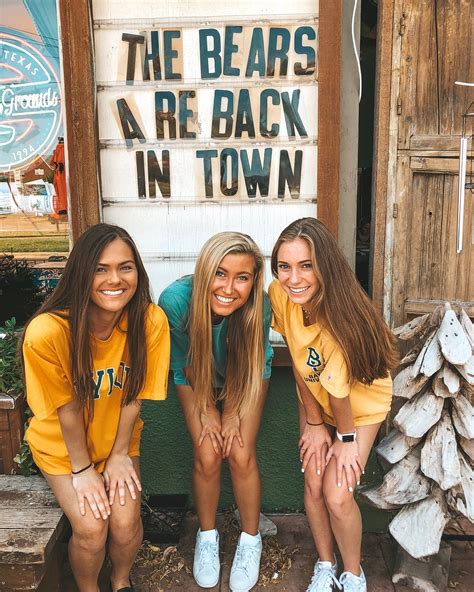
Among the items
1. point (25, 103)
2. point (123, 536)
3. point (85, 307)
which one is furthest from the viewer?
point (25, 103)

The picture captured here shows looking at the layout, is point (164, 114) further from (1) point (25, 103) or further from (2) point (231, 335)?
(2) point (231, 335)

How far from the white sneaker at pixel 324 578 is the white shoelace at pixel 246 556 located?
0.27m

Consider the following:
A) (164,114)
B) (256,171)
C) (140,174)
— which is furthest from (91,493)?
(164,114)

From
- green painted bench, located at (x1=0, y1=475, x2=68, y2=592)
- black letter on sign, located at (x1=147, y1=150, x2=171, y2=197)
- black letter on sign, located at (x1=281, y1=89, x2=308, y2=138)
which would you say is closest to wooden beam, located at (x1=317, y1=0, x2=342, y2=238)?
black letter on sign, located at (x1=281, y1=89, x2=308, y2=138)

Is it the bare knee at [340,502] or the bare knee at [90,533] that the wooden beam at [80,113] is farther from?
the bare knee at [340,502]

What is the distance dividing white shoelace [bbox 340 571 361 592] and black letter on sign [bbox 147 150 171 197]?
202cm

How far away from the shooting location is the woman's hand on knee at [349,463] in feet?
8.41

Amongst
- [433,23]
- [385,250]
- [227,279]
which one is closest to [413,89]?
[433,23]

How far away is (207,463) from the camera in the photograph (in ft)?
9.04

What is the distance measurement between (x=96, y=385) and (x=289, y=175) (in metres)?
1.49

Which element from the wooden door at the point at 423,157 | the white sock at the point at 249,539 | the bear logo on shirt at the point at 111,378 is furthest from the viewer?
the wooden door at the point at 423,157

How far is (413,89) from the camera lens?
3.17 m

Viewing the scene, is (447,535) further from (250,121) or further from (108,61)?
(108,61)

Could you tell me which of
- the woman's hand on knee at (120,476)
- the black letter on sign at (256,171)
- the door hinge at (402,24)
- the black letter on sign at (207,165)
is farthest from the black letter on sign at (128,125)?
the woman's hand on knee at (120,476)
